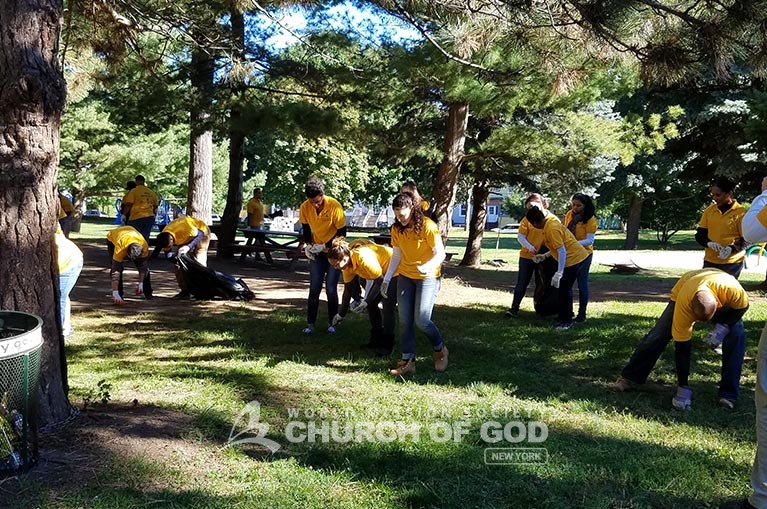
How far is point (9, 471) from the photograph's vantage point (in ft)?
10.5

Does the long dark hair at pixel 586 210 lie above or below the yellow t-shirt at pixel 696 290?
above

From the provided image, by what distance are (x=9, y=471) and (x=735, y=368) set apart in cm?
455

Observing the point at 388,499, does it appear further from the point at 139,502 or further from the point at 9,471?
the point at 9,471

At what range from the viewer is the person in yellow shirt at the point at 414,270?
5180mm

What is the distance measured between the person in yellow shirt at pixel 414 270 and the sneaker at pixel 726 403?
2.05 metres

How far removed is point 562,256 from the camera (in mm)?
6988

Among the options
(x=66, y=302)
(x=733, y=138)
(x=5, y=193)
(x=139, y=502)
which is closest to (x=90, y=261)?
(x=66, y=302)

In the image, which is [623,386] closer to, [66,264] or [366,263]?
[366,263]

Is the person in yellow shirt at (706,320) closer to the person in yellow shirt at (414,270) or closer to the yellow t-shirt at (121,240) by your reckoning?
the person in yellow shirt at (414,270)

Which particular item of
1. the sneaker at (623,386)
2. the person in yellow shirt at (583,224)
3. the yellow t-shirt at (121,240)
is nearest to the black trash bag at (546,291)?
the person in yellow shirt at (583,224)

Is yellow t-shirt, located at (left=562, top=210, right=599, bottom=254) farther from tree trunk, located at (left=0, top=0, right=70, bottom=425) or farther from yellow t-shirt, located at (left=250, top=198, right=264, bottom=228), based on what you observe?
yellow t-shirt, located at (left=250, top=198, right=264, bottom=228)

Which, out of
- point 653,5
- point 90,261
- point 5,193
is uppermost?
point 653,5

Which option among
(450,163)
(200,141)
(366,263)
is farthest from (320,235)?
(200,141)

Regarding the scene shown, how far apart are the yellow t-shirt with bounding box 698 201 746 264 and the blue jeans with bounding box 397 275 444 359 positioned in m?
2.98
